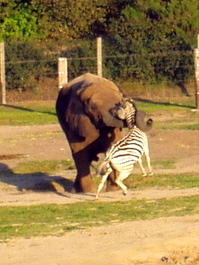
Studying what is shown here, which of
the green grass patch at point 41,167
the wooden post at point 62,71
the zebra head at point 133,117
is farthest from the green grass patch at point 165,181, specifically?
the wooden post at point 62,71

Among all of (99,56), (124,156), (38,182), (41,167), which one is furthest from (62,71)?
(124,156)

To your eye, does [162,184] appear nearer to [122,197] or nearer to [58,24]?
[122,197]

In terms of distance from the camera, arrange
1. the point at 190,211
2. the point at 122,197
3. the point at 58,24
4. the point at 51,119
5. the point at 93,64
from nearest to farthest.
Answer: the point at 190,211 < the point at 122,197 < the point at 51,119 < the point at 93,64 < the point at 58,24

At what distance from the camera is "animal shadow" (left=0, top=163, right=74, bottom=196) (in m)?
13.9

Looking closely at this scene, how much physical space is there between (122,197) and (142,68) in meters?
17.0

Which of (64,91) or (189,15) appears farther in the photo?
(189,15)

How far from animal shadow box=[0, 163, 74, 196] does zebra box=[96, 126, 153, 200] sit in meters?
1.67

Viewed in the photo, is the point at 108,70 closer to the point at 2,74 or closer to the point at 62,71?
the point at 2,74

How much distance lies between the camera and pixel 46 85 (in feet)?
94.2

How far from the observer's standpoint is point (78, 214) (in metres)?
10.4

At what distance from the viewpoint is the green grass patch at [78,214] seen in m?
9.43

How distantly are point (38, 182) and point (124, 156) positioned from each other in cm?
315

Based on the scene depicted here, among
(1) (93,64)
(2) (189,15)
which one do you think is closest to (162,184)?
(1) (93,64)

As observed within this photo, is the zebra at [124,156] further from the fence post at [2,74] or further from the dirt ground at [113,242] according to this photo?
the fence post at [2,74]
